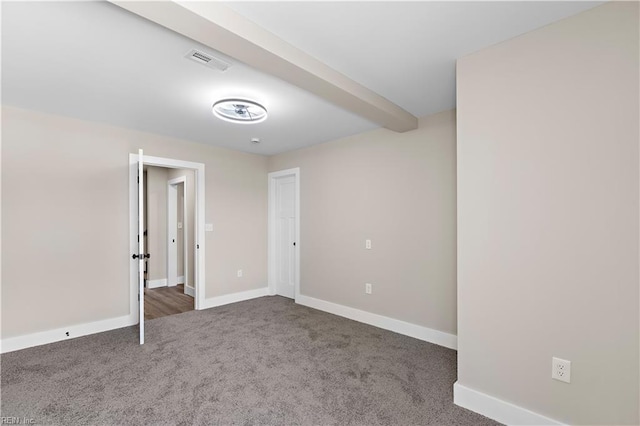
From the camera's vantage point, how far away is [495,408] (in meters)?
1.99

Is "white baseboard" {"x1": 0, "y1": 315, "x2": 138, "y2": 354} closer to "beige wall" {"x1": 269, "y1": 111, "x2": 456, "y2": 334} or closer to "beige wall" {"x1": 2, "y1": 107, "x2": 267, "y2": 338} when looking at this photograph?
"beige wall" {"x1": 2, "y1": 107, "x2": 267, "y2": 338}

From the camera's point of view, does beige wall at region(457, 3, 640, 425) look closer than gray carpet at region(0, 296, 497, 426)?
Yes

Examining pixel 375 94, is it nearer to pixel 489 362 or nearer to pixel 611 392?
pixel 489 362

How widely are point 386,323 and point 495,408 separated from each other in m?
1.73

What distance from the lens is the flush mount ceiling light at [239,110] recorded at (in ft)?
9.19

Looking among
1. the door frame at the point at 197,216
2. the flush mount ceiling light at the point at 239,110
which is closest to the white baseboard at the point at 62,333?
the door frame at the point at 197,216

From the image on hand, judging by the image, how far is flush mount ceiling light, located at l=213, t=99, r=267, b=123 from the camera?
280 centimetres

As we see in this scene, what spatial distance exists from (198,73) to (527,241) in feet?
8.73

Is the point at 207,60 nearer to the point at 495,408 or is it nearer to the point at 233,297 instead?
the point at 495,408

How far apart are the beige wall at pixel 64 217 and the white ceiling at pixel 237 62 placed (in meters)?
0.35

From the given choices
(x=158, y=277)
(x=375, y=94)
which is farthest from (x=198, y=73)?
(x=158, y=277)

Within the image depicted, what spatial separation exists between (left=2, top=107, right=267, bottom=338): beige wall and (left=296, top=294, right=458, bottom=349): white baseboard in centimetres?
255

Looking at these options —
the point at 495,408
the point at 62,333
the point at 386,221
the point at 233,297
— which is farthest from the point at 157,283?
the point at 495,408

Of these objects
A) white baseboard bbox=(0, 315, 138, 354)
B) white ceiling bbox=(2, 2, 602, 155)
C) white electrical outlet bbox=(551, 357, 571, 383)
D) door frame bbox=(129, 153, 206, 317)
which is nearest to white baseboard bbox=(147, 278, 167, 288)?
door frame bbox=(129, 153, 206, 317)
